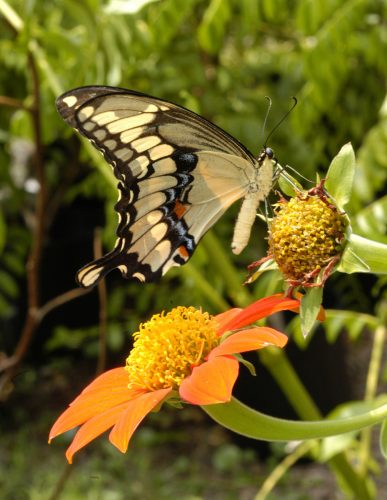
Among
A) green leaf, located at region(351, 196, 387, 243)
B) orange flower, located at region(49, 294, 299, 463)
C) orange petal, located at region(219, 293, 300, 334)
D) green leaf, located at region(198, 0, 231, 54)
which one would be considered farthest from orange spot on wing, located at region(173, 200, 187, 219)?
green leaf, located at region(198, 0, 231, 54)

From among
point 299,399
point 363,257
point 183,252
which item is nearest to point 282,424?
point 363,257

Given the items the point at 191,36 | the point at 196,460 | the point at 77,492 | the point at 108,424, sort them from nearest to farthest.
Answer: the point at 108,424
the point at 77,492
the point at 191,36
the point at 196,460

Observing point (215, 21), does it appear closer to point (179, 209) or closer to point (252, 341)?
point (179, 209)

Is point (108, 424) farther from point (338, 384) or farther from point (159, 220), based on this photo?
point (338, 384)

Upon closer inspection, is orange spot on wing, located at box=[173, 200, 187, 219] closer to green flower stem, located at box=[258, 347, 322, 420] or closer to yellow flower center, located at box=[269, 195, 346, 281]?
yellow flower center, located at box=[269, 195, 346, 281]

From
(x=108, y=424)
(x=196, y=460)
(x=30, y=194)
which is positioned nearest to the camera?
(x=108, y=424)

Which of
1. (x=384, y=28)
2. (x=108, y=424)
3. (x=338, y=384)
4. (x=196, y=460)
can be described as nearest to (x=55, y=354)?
(x=196, y=460)
